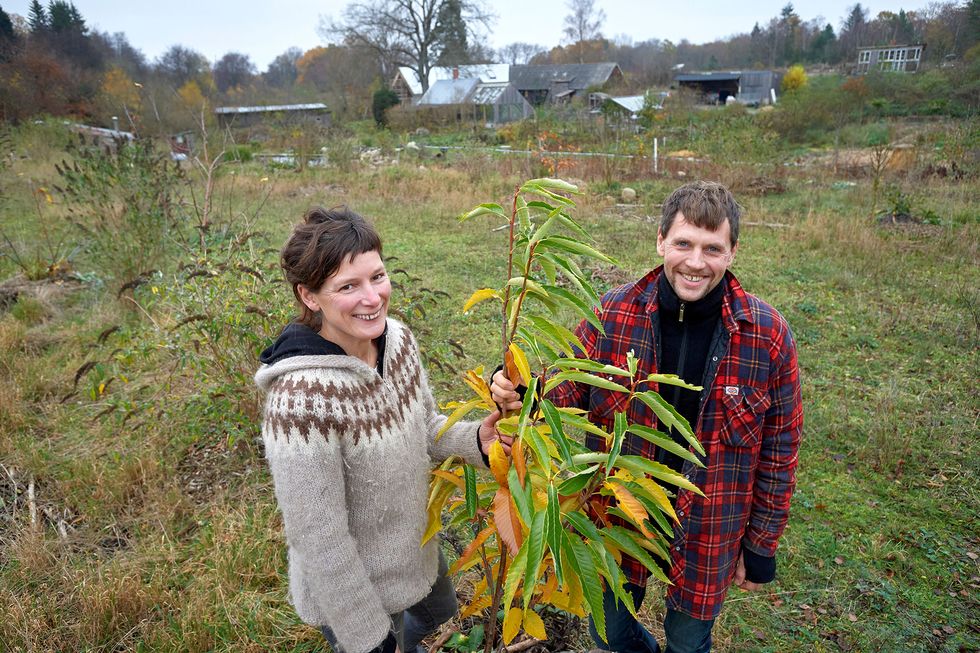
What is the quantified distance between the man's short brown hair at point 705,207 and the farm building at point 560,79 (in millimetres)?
37033

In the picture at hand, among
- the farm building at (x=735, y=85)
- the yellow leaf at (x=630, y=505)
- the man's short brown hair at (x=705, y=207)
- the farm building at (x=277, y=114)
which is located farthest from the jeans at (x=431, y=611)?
the farm building at (x=735, y=85)

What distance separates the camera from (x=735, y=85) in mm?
39875

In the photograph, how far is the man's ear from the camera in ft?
4.85

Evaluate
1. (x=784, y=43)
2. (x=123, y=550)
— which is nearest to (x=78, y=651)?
(x=123, y=550)

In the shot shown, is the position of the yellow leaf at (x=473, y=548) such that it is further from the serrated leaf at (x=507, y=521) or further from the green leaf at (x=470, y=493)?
the serrated leaf at (x=507, y=521)

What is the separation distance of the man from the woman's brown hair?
790 mm

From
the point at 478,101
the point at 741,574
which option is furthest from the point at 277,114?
the point at 741,574

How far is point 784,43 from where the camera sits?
183 ft

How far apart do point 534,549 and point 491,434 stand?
57 cm

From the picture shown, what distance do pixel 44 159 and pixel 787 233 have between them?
1689 cm

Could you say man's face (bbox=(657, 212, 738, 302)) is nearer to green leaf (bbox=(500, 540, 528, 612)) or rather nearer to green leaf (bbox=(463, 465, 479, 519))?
green leaf (bbox=(463, 465, 479, 519))

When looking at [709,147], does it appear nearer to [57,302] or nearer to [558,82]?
[57,302]

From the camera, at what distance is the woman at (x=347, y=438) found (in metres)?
1.34

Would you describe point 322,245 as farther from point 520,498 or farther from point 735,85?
point 735,85
